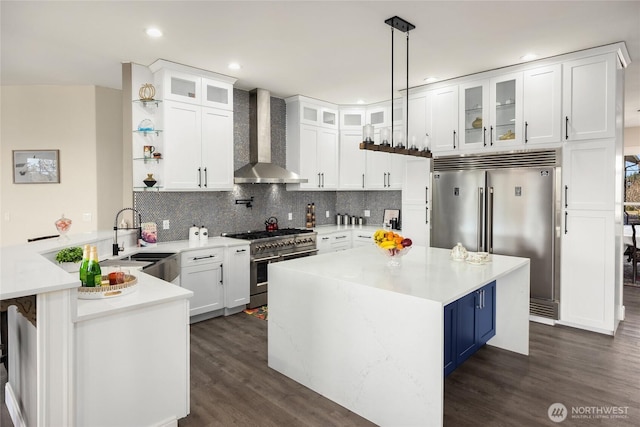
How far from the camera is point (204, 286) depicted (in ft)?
13.8

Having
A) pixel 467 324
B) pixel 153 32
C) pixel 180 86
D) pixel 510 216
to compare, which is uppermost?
pixel 153 32

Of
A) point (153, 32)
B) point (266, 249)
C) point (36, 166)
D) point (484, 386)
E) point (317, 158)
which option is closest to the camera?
point (484, 386)

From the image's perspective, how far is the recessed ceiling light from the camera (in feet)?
10.7

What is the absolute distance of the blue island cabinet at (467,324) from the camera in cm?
257

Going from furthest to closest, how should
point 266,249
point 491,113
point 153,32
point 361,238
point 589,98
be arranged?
point 361,238, point 266,249, point 491,113, point 589,98, point 153,32

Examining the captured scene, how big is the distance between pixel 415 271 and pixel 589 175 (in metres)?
2.39

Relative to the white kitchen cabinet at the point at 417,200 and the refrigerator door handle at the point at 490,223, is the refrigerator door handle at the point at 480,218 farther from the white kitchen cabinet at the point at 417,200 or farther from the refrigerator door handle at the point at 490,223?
the white kitchen cabinet at the point at 417,200

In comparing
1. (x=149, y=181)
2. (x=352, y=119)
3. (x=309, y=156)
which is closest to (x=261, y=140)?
(x=309, y=156)

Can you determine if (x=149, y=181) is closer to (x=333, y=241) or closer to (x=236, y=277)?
(x=236, y=277)

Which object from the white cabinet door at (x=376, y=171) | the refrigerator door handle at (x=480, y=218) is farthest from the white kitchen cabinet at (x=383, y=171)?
the refrigerator door handle at (x=480, y=218)

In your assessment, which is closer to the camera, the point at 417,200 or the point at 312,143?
the point at 417,200

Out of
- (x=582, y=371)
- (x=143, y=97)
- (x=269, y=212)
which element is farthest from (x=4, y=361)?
(x=582, y=371)

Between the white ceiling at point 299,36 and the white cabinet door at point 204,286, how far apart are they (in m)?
2.24

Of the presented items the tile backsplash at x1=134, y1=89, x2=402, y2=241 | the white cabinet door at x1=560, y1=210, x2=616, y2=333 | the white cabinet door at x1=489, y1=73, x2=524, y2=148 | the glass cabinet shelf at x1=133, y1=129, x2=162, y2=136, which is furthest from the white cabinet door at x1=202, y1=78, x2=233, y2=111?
the white cabinet door at x1=560, y1=210, x2=616, y2=333
